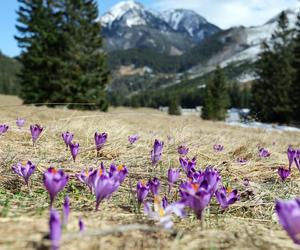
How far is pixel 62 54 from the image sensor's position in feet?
89.2

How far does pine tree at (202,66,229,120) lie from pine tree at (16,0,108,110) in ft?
57.4

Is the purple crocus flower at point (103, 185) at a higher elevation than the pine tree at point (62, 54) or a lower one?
lower

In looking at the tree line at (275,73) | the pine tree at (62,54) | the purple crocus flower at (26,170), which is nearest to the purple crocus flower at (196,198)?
the purple crocus flower at (26,170)

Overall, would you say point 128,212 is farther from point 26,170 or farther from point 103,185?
point 26,170

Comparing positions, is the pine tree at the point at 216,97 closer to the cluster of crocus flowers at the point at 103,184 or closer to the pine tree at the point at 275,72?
the pine tree at the point at 275,72

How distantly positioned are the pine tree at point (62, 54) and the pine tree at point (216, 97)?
17493 millimetres

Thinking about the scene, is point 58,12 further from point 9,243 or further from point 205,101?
point 9,243

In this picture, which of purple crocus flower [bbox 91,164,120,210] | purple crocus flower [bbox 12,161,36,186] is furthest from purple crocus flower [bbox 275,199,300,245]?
purple crocus flower [bbox 12,161,36,186]

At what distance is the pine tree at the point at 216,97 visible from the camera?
43.7 m

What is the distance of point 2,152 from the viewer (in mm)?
3086

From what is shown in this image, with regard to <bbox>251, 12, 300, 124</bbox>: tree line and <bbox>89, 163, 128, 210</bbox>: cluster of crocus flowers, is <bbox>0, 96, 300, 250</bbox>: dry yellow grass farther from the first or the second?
<bbox>251, 12, 300, 124</bbox>: tree line

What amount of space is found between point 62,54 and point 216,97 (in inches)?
863

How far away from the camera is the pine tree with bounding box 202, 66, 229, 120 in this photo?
4366 cm

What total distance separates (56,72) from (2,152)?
24.6m
